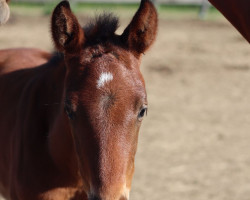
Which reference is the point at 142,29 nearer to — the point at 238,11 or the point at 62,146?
the point at 238,11

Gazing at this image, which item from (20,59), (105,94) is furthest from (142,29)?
(20,59)

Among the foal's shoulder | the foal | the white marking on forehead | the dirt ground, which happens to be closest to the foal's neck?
the foal

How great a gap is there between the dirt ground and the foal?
1.90 meters

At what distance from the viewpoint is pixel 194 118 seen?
722 cm

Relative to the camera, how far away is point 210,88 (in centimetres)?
863

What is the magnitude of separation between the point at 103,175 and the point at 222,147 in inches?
155

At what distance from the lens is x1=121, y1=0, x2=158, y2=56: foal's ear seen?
2.94 metres

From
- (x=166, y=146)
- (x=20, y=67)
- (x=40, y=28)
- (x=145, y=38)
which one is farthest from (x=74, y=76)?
(x=40, y=28)

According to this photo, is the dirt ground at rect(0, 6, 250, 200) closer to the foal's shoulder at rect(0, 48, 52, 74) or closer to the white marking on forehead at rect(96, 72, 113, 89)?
the foal's shoulder at rect(0, 48, 52, 74)

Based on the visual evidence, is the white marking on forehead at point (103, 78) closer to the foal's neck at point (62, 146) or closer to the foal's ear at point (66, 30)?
the foal's ear at point (66, 30)

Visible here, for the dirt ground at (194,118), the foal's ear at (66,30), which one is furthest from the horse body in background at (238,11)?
the dirt ground at (194,118)

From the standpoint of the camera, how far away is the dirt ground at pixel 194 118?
531cm

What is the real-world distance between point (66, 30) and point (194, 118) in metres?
4.56

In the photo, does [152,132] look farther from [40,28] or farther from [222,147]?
[40,28]
